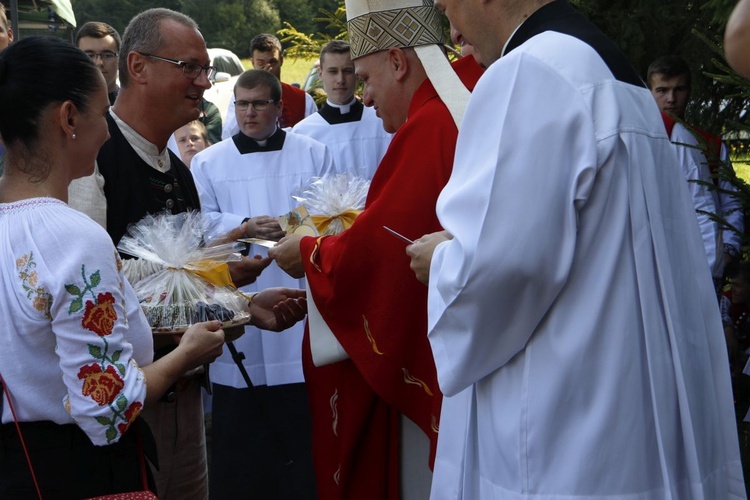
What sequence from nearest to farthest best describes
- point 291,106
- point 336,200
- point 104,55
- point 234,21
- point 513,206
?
1. point 513,206
2. point 336,200
3. point 104,55
4. point 291,106
5. point 234,21

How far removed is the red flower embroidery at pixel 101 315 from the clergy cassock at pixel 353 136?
16.3ft

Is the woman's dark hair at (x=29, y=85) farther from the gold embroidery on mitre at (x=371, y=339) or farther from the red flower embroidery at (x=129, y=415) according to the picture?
the gold embroidery on mitre at (x=371, y=339)

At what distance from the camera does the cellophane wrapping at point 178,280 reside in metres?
2.98

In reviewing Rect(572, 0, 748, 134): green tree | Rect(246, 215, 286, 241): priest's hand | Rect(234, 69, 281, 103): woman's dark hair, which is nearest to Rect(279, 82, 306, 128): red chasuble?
Rect(234, 69, 281, 103): woman's dark hair

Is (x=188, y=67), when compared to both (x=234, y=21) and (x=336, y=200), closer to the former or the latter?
(x=336, y=200)

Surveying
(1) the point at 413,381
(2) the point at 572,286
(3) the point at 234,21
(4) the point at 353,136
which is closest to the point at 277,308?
(1) the point at 413,381

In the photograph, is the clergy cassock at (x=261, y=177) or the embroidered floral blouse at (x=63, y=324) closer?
the embroidered floral blouse at (x=63, y=324)

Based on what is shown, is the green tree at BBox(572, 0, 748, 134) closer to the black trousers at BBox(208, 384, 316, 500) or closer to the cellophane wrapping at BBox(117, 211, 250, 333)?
the black trousers at BBox(208, 384, 316, 500)

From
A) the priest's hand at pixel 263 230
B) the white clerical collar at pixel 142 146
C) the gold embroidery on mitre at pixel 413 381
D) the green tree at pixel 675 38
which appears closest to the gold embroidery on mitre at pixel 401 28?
the white clerical collar at pixel 142 146

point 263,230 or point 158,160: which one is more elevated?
point 158,160

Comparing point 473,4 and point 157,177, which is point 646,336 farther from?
point 157,177

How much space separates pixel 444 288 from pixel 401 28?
164 cm

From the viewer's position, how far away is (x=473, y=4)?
226 cm

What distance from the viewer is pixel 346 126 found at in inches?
287
